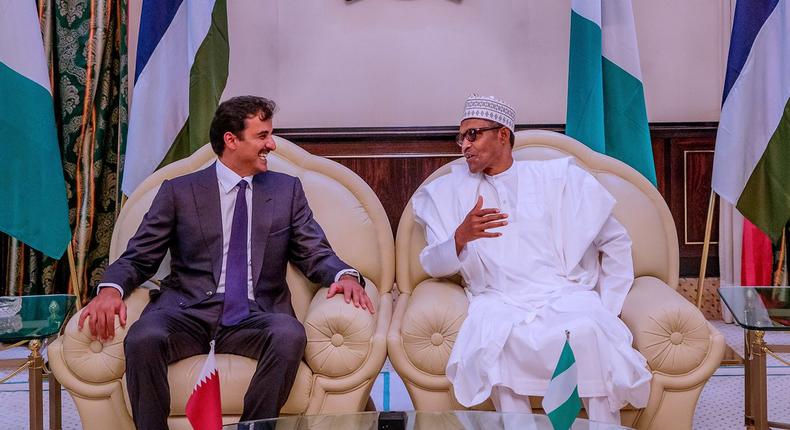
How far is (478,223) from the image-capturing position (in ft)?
9.57

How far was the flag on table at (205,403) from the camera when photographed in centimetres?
174

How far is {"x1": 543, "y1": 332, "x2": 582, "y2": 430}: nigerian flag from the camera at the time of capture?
182 cm

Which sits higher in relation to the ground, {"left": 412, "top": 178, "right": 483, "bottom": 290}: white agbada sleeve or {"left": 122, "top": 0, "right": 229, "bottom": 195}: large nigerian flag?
{"left": 122, "top": 0, "right": 229, "bottom": 195}: large nigerian flag

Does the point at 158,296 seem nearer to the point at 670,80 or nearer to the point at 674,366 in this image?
the point at 674,366

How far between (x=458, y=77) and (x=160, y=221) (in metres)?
2.65

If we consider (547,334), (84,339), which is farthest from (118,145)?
(547,334)

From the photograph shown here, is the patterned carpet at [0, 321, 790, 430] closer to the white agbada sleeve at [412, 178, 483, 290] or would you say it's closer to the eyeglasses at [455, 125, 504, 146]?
the white agbada sleeve at [412, 178, 483, 290]

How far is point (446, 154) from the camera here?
5.07 meters

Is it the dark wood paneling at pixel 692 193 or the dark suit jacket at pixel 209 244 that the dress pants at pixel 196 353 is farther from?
the dark wood paneling at pixel 692 193

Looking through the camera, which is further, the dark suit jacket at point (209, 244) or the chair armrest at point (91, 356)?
the dark suit jacket at point (209, 244)

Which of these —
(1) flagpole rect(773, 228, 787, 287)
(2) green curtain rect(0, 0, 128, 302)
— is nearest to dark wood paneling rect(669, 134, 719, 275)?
(1) flagpole rect(773, 228, 787, 287)

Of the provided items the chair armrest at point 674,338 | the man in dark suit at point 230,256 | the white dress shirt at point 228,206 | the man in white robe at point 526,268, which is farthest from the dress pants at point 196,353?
the chair armrest at point 674,338

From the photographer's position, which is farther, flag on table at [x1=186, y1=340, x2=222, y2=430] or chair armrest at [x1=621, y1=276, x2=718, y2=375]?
chair armrest at [x1=621, y1=276, x2=718, y2=375]

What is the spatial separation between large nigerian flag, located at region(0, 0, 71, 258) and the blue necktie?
3.72ft
